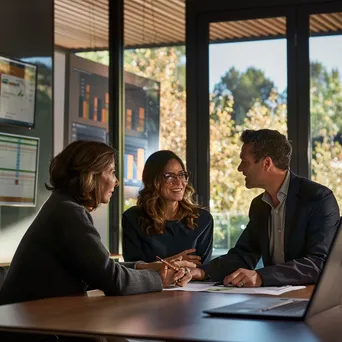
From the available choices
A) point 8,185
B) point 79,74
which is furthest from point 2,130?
point 79,74

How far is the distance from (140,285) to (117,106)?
4046mm

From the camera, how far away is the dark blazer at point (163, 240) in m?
3.96

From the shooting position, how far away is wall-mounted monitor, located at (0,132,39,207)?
199 inches

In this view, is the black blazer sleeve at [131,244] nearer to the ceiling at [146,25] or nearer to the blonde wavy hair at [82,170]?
the blonde wavy hair at [82,170]

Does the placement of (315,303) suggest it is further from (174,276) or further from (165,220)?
(165,220)

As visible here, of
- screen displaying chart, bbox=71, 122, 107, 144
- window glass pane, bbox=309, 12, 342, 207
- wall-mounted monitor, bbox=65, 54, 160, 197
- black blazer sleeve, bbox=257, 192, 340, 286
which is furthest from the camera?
wall-mounted monitor, bbox=65, 54, 160, 197

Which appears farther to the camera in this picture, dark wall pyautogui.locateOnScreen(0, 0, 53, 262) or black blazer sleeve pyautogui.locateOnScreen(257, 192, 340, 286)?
dark wall pyautogui.locateOnScreen(0, 0, 53, 262)

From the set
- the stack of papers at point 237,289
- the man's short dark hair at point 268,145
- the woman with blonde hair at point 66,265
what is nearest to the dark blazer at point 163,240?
the man's short dark hair at point 268,145

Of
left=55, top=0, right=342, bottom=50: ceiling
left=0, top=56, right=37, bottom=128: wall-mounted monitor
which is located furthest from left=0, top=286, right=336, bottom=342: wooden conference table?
left=55, top=0, right=342, bottom=50: ceiling

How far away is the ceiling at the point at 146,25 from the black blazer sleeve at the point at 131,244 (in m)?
2.50

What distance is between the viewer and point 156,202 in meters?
4.14

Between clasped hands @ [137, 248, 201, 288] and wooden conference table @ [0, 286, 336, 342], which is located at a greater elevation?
clasped hands @ [137, 248, 201, 288]

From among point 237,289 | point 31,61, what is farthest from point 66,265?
point 31,61

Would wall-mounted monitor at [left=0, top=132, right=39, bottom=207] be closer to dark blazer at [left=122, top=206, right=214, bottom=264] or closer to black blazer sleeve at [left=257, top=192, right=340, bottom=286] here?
dark blazer at [left=122, top=206, right=214, bottom=264]
